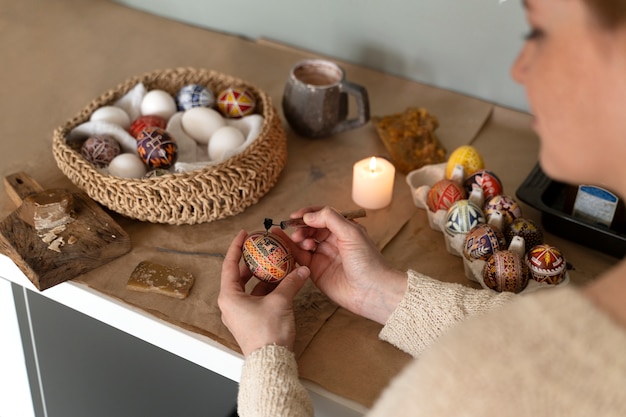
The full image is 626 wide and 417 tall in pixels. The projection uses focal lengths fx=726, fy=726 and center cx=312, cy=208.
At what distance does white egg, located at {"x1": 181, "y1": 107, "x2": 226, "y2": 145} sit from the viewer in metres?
1.20

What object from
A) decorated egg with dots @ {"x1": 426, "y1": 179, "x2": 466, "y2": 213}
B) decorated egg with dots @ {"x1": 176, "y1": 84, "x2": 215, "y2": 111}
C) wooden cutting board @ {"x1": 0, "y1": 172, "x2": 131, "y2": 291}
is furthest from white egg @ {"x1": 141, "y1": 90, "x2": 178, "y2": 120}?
decorated egg with dots @ {"x1": 426, "y1": 179, "x2": 466, "y2": 213}

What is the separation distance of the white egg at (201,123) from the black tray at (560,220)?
1.64ft

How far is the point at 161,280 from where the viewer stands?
0.99 metres

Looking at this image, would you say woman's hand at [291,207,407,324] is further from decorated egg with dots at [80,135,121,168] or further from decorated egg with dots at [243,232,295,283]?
decorated egg with dots at [80,135,121,168]

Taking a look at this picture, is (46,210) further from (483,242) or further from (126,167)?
(483,242)

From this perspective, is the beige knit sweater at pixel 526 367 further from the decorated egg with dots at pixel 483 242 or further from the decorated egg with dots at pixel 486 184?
the decorated egg with dots at pixel 486 184

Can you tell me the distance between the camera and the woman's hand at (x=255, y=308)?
34.3 inches

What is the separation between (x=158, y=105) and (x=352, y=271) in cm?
49

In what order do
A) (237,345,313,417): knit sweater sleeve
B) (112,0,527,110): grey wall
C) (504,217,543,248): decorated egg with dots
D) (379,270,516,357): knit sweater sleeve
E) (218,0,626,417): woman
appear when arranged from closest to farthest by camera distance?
(218,0,626,417): woman < (237,345,313,417): knit sweater sleeve < (379,270,516,357): knit sweater sleeve < (504,217,543,248): decorated egg with dots < (112,0,527,110): grey wall

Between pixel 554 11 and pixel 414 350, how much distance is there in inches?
20.2

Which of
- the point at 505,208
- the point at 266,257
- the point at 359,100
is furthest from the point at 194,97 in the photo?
the point at 505,208

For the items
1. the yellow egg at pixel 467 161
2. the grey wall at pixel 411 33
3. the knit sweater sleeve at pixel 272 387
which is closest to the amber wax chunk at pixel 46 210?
the knit sweater sleeve at pixel 272 387

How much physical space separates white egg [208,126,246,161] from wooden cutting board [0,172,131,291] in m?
0.20

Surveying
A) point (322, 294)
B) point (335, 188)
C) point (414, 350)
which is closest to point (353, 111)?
point (335, 188)
